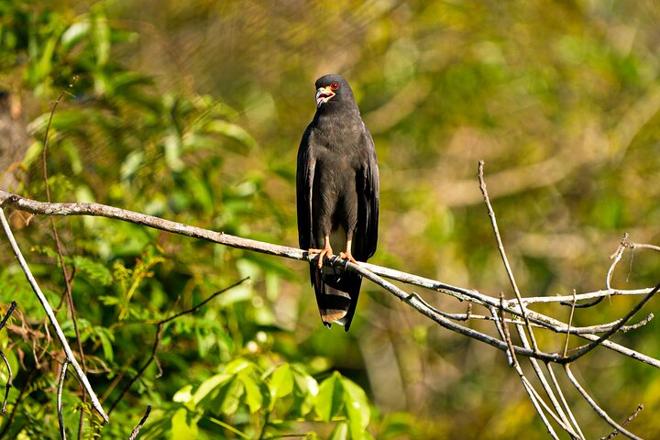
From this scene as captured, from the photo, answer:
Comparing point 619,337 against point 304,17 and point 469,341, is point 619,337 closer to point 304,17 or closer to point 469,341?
point 469,341

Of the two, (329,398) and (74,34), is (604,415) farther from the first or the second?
(74,34)

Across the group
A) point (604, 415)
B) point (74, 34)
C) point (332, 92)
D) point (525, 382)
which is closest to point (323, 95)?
point (332, 92)

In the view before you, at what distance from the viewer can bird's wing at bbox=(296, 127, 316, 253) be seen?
4652 mm

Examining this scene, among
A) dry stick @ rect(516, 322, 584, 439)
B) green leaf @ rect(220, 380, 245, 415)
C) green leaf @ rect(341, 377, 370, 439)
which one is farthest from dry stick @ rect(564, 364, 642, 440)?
green leaf @ rect(220, 380, 245, 415)

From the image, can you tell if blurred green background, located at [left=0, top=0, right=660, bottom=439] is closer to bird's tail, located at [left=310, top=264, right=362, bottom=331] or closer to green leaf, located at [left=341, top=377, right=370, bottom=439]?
green leaf, located at [left=341, top=377, right=370, bottom=439]

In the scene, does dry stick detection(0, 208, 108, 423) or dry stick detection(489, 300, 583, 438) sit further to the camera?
dry stick detection(0, 208, 108, 423)

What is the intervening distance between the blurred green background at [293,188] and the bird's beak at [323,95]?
375mm

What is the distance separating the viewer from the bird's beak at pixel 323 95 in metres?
4.87

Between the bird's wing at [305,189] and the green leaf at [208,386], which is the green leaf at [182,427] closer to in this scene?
the green leaf at [208,386]

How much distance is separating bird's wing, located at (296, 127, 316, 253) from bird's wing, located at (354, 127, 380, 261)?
24 cm

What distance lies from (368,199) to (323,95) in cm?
59

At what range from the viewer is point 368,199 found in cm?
473

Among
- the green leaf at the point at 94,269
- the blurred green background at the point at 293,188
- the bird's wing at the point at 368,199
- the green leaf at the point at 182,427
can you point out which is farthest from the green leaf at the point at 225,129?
the green leaf at the point at 182,427

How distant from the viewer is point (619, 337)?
8211 mm
